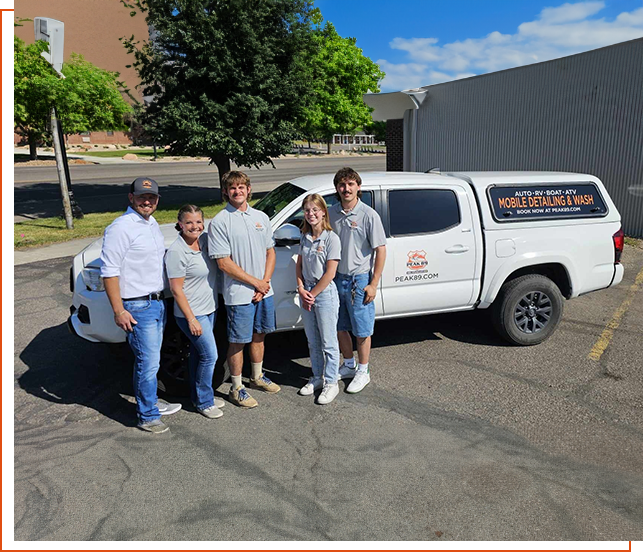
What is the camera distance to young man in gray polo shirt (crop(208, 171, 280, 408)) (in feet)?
13.6

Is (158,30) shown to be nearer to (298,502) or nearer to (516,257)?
(516,257)

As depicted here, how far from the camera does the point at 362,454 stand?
3.84 m

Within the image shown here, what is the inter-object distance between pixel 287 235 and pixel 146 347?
4.90ft

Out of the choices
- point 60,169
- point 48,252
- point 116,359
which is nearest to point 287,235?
point 116,359

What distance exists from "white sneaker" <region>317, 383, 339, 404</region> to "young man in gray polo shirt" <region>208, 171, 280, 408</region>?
568mm

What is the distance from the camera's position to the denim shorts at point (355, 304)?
456cm

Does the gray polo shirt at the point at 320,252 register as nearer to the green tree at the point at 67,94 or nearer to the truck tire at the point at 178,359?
the truck tire at the point at 178,359

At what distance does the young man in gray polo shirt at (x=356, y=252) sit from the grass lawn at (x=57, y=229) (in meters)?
9.15

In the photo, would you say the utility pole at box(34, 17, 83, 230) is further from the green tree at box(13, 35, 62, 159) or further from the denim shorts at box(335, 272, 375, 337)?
the denim shorts at box(335, 272, 375, 337)

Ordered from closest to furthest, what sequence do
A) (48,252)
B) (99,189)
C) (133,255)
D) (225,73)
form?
(133,255), (48,252), (225,73), (99,189)

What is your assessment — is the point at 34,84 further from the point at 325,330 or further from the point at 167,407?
the point at 325,330

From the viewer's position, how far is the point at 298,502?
10.9ft

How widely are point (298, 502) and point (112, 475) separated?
1.28 m

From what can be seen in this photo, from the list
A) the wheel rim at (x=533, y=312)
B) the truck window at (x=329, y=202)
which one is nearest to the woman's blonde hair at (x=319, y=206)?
the truck window at (x=329, y=202)
